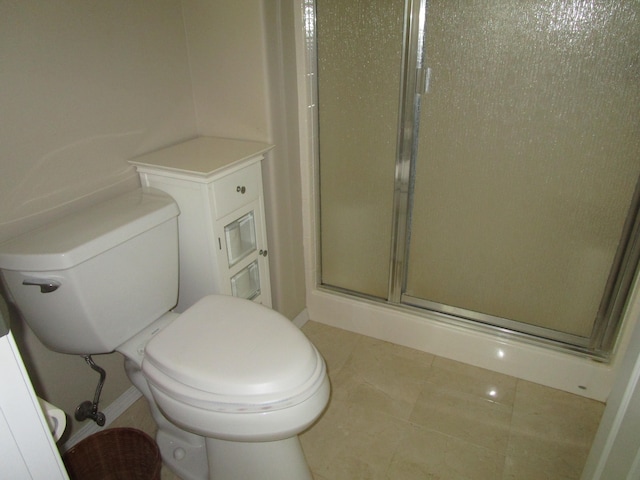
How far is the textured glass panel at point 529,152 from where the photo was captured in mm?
1244

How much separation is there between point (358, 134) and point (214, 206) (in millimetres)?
606

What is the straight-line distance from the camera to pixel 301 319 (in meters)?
2.00

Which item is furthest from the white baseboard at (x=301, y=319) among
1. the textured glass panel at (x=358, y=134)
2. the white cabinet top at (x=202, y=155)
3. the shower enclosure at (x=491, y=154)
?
the white cabinet top at (x=202, y=155)

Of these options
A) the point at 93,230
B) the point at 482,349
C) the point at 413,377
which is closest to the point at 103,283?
the point at 93,230

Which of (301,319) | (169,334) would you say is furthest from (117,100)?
(301,319)

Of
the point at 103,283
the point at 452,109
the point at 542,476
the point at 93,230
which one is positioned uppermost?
the point at 452,109

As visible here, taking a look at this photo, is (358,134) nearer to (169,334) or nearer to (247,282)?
(247,282)

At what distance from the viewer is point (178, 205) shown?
53.6 inches

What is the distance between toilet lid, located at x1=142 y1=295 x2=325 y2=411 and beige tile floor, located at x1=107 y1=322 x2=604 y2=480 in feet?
1.60

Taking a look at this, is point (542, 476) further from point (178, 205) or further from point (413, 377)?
point (178, 205)

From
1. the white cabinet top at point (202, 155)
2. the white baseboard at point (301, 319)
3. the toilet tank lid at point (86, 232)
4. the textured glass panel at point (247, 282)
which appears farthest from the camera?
the white baseboard at point (301, 319)

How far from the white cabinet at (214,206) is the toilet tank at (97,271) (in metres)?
0.07

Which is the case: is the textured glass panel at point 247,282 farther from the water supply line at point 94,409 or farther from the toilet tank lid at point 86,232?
the water supply line at point 94,409

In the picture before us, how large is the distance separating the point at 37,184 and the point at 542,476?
1608 mm
